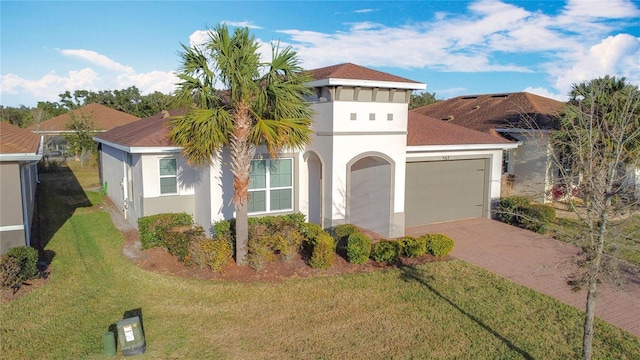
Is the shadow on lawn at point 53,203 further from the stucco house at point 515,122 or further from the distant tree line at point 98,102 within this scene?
the distant tree line at point 98,102

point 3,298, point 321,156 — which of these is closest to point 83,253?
point 3,298

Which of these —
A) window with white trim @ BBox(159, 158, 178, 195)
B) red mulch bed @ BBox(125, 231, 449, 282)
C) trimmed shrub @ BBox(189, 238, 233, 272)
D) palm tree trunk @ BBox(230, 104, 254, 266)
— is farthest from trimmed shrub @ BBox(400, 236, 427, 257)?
window with white trim @ BBox(159, 158, 178, 195)

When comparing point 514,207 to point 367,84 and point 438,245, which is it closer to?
point 438,245

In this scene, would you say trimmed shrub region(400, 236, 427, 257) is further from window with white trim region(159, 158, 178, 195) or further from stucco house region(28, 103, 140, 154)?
stucco house region(28, 103, 140, 154)

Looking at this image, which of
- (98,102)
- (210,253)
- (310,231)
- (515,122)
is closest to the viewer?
(210,253)

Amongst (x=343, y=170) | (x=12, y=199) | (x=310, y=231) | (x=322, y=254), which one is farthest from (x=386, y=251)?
(x=12, y=199)

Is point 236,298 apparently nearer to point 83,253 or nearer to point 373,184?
point 83,253
